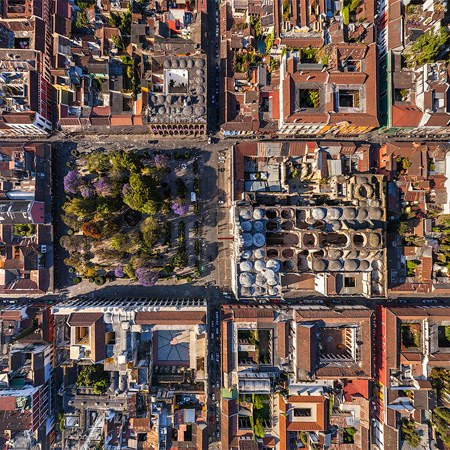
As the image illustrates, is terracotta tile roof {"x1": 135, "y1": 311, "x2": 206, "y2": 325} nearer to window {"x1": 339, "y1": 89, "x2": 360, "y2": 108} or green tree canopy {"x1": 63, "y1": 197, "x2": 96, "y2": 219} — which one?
green tree canopy {"x1": 63, "y1": 197, "x2": 96, "y2": 219}

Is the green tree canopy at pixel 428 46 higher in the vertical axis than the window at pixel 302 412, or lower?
higher

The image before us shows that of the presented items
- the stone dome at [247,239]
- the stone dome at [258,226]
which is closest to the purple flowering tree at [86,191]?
the stone dome at [247,239]

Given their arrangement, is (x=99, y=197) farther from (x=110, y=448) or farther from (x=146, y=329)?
(x=110, y=448)

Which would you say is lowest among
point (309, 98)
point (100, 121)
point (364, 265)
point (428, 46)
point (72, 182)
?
point (364, 265)

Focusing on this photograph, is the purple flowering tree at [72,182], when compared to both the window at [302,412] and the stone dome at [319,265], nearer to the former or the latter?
the stone dome at [319,265]

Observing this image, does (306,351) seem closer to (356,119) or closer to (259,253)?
(259,253)

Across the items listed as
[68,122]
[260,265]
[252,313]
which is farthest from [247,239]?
[68,122]
